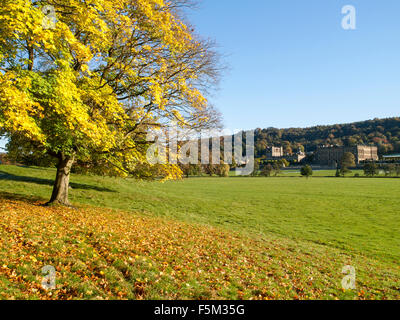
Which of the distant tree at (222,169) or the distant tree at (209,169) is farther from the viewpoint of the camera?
the distant tree at (222,169)

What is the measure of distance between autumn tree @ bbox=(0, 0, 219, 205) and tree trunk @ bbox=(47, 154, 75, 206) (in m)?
0.06

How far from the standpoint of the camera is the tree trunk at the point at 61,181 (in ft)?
50.9

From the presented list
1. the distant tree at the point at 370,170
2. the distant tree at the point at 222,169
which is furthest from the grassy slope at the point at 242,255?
the distant tree at the point at 370,170

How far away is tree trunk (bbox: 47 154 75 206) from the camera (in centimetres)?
1550

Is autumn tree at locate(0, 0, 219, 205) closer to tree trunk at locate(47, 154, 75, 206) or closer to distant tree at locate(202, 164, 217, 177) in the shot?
tree trunk at locate(47, 154, 75, 206)

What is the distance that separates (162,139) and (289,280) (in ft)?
32.7

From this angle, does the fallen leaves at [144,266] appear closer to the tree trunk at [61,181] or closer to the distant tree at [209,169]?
the tree trunk at [61,181]

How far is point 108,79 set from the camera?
47.1 feet

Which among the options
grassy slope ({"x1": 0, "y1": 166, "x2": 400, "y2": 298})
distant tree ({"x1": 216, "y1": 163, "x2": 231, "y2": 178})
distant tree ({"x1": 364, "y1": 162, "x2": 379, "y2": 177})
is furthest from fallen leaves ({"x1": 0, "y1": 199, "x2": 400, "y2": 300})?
distant tree ({"x1": 364, "y1": 162, "x2": 379, "y2": 177})

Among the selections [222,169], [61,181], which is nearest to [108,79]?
[61,181]

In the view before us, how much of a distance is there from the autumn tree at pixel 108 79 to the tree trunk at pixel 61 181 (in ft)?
0.19

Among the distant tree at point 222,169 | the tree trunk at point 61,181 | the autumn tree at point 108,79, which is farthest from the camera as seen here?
the distant tree at point 222,169
